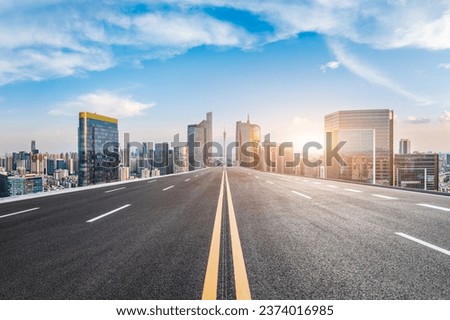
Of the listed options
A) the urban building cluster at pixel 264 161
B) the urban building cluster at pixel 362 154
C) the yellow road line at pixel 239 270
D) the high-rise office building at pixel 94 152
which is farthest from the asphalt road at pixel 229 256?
the high-rise office building at pixel 94 152

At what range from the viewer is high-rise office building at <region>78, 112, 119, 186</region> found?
2628 inches

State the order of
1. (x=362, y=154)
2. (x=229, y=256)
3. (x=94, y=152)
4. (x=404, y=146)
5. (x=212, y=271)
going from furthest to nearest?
(x=404, y=146)
(x=362, y=154)
(x=94, y=152)
(x=229, y=256)
(x=212, y=271)

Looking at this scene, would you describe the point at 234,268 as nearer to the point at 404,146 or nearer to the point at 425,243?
the point at 425,243

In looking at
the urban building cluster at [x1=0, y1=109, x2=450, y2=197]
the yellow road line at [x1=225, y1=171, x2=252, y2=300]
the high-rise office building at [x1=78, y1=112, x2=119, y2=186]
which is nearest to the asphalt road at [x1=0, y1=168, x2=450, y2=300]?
the yellow road line at [x1=225, y1=171, x2=252, y2=300]

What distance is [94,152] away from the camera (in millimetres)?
63000

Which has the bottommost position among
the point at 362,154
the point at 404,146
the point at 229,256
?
the point at 229,256

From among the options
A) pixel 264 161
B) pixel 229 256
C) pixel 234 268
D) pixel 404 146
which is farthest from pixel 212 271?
pixel 404 146

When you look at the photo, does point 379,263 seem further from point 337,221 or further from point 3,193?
point 3,193

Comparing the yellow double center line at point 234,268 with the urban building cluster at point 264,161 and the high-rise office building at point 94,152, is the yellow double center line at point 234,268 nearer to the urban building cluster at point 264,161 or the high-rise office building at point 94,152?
the urban building cluster at point 264,161

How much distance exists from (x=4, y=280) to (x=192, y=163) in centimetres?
12259

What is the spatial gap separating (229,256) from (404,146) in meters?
205

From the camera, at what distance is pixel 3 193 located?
98.5ft

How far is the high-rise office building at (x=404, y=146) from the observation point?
166375 millimetres
